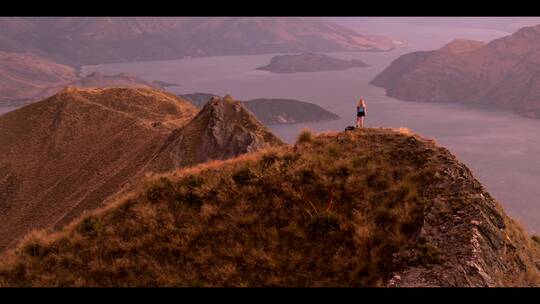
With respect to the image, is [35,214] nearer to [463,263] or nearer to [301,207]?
[301,207]

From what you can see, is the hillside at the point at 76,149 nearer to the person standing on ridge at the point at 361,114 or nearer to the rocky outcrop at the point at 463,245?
the person standing on ridge at the point at 361,114

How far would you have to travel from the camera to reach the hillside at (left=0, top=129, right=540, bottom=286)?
45.6 ft

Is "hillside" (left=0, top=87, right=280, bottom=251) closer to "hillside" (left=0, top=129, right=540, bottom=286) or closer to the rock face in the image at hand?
the rock face

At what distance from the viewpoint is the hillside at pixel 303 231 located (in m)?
13.9

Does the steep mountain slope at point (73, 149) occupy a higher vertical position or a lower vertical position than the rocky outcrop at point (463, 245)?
lower

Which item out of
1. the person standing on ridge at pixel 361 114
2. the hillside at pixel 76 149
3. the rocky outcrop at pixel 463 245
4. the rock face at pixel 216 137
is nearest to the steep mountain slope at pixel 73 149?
the hillside at pixel 76 149

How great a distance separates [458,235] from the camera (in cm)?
1402

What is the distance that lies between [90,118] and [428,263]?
114 meters

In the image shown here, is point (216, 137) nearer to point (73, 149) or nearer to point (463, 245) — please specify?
point (73, 149)

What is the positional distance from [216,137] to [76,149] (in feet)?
137

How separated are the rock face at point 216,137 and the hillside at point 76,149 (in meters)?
0.65

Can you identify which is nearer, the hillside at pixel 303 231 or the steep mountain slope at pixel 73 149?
the hillside at pixel 303 231

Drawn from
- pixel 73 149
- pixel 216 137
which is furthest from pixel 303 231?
pixel 73 149
